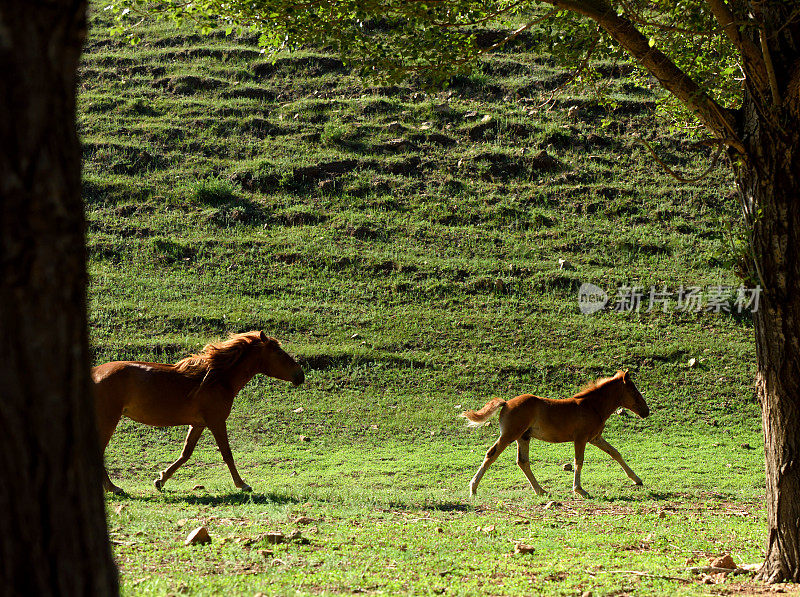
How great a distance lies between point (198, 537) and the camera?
620 centimetres

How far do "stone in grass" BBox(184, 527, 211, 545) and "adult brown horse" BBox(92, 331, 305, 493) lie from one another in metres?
3.80

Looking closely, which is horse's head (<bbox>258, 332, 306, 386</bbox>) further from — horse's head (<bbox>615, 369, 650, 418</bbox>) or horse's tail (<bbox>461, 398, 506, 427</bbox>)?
horse's head (<bbox>615, 369, 650, 418</bbox>)

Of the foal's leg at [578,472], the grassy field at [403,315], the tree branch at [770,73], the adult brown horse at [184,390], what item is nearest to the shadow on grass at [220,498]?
the grassy field at [403,315]

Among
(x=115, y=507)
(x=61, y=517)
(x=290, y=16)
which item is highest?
(x=290, y=16)

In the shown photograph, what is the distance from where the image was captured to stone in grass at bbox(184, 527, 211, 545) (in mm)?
6149

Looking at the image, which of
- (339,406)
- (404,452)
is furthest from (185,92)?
(404,452)

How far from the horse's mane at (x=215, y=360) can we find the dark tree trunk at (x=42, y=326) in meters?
7.74

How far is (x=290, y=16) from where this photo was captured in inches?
316

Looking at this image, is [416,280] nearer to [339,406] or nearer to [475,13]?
[339,406]

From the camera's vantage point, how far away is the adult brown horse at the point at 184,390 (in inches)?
394

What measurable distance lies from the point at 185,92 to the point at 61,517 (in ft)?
98.4

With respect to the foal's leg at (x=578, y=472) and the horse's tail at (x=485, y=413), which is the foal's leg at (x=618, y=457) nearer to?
the foal's leg at (x=578, y=472)

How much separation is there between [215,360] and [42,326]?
7.98 m

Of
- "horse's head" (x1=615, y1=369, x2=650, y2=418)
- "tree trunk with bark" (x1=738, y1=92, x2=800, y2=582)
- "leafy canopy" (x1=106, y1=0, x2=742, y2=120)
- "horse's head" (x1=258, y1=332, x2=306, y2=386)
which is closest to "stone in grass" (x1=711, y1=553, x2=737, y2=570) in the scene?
"tree trunk with bark" (x1=738, y1=92, x2=800, y2=582)
